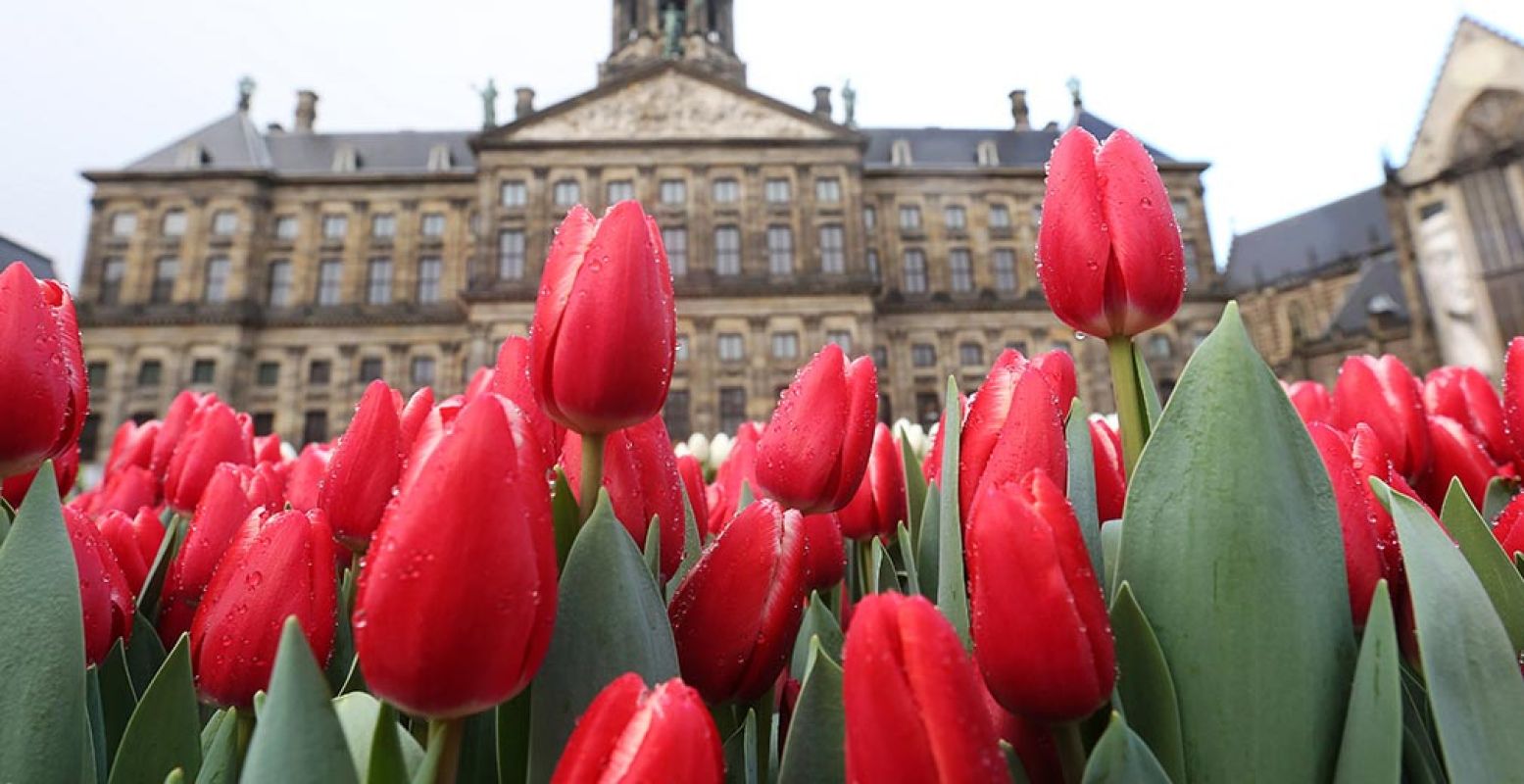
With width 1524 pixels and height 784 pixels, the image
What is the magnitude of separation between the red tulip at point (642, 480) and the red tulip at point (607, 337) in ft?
0.40

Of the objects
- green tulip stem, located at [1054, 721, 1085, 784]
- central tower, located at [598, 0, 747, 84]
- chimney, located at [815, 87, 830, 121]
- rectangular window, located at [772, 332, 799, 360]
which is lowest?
green tulip stem, located at [1054, 721, 1085, 784]

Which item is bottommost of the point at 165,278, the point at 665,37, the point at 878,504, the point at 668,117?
the point at 878,504

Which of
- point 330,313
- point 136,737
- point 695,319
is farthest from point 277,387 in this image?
point 136,737

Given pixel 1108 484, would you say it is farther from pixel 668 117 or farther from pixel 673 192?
pixel 668 117

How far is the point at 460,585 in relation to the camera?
56 centimetres

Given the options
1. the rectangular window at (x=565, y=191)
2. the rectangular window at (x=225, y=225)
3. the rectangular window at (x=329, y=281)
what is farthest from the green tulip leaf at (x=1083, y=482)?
the rectangular window at (x=225, y=225)

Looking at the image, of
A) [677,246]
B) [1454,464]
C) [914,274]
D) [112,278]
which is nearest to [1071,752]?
[1454,464]

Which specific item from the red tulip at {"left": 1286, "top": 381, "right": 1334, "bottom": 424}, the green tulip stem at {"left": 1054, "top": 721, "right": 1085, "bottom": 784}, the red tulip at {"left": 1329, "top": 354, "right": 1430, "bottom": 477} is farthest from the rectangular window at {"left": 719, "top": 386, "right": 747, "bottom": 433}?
the green tulip stem at {"left": 1054, "top": 721, "right": 1085, "bottom": 784}

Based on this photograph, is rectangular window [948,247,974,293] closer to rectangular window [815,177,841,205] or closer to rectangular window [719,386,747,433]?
rectangular window [815,177,841,205]

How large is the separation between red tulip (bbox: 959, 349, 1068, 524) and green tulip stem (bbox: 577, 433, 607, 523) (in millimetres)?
398

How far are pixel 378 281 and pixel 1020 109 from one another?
33.6 meters

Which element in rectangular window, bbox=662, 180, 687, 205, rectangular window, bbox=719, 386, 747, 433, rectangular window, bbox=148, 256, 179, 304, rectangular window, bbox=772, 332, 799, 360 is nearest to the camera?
rectangular window, bbox=719, 386, 747, 433

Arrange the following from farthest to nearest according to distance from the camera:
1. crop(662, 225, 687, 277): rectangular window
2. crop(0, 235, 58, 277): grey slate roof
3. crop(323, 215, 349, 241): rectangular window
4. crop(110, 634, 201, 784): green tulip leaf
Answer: crop(323, 215, 349, 241): rectangular window < crop(662, 225, 687, 277): rectangular window < crop(0, 235, 58, 277): grey slate roof < crop(110, 634, 201, 784): green tulip leaf

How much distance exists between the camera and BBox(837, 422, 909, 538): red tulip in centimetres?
141
